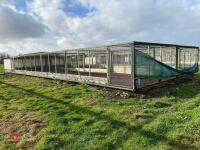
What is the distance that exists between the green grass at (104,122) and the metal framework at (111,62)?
4.65 feet

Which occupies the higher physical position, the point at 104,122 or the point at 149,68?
the point at 149,68

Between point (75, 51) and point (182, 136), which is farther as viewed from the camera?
point (75, 51)

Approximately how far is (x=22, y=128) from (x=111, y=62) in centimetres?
540

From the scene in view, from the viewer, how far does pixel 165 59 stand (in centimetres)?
1384

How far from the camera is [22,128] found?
6613mm

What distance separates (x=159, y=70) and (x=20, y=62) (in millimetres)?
15935

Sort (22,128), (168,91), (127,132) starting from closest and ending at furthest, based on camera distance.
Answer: (127,132)
(22,128)
(168,91)

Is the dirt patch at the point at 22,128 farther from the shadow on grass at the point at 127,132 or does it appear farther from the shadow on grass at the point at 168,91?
the shadow on grass at the point at 168,91

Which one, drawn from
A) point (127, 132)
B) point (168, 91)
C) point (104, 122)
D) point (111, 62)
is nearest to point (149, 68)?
point (168, 91)

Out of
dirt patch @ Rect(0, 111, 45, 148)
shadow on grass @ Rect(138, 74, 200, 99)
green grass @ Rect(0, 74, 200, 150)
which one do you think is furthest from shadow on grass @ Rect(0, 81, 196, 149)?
shadow on grass @ Rect(138, 74, 200, 99)

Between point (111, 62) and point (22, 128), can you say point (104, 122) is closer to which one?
point (22, 128)

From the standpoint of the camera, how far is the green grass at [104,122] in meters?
5.12

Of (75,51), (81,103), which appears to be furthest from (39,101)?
(75,51)

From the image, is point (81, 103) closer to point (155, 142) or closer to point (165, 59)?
point (155, 142)
